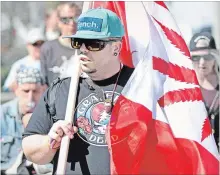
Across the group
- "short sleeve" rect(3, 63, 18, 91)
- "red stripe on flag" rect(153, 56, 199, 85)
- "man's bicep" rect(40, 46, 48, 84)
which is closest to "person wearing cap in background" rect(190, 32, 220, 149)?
"man's bicep" rect(40, 46, 48, 84)

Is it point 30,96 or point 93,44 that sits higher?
point 93,44

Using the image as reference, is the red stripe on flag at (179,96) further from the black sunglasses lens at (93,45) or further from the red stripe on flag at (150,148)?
the black sunglasses lens at (93,45)

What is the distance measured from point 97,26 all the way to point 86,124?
0.56m

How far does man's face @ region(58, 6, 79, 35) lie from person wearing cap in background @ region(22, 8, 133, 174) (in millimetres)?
3494

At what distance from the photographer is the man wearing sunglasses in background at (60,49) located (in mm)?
7719

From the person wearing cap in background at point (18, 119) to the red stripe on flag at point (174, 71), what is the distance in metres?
2.74

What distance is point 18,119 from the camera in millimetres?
7238

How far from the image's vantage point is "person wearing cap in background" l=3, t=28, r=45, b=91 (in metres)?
8.25

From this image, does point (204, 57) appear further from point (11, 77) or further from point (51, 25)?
point (51, 25)

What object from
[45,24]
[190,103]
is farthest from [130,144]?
[45,24]

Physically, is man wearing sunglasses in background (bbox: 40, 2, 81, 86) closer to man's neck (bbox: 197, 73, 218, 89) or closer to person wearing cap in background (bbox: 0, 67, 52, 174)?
person wearing cap in background (bbox: 0, 67, 52, 174)

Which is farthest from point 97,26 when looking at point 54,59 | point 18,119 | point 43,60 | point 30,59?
point 30,59

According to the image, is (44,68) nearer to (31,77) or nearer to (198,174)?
(31,77)

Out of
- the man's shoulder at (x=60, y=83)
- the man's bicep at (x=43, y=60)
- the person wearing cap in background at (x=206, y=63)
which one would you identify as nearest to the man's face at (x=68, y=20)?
the man's bicep at (x=43, y=60)
